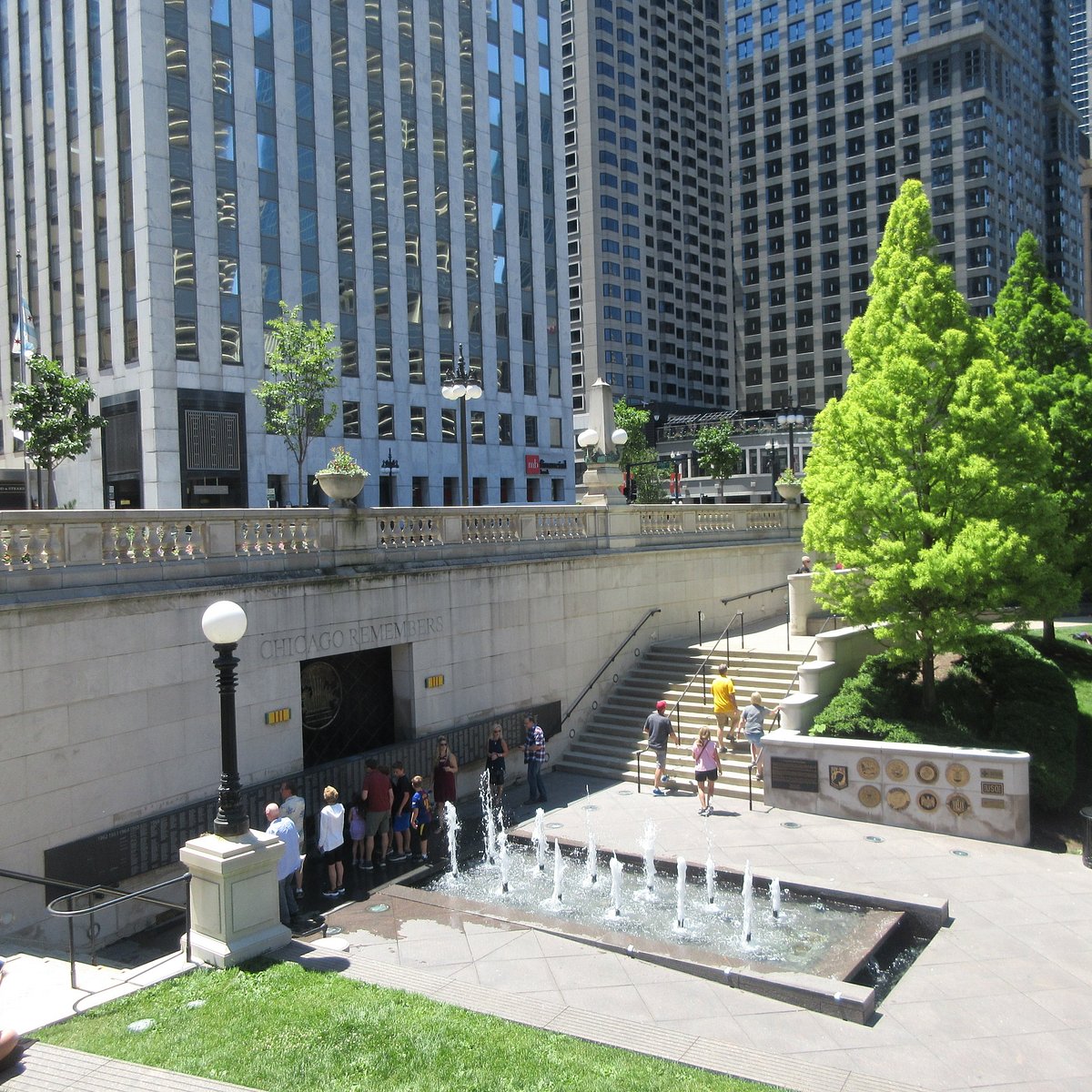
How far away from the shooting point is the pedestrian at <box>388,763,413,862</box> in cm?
1460

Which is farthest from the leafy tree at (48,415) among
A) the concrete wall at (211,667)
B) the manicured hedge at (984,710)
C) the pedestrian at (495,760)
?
the manicured hedge at (984,710)

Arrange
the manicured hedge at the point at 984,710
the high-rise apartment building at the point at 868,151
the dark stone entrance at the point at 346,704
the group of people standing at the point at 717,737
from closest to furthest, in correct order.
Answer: the dark stone entrance at the point at 346,704 → the group of people standing at the point at 717,737 → the manicured hedge at the point at 984,710 → the high-rise apartment building at the point at 868,151

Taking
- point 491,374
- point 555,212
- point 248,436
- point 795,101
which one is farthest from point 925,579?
point 795,101

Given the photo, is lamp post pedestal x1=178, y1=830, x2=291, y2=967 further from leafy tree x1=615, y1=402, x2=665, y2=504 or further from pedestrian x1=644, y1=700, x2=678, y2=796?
leafy tree x1=615, y1=402, x2=665, y2=504

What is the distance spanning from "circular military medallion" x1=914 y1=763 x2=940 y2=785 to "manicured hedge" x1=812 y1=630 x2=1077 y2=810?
1.09 m

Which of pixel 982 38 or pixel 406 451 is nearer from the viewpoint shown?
pixel 406 451

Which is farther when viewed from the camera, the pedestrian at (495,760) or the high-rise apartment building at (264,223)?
the high-rise apartment building at (264,223)

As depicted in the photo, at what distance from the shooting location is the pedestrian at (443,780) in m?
15.6

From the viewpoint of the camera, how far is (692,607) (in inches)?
971

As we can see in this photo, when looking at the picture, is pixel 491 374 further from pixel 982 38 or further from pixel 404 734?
pixel 982 38

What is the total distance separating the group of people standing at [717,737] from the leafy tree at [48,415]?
20.9 metres

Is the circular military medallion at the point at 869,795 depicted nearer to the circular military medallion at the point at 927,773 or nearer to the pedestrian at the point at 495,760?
the circular military medallion at the point at 927,773

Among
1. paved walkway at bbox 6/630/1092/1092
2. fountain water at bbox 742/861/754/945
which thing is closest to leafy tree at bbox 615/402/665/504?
paved walkway at bbox 6/630/1092/1092

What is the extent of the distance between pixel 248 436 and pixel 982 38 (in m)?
84.7
